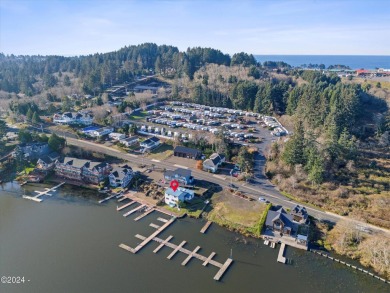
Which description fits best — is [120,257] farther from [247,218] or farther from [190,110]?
[190,110]

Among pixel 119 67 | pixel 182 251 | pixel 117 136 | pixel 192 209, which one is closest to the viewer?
pixel 182 251

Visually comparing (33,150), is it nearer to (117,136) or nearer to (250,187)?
(117,136)

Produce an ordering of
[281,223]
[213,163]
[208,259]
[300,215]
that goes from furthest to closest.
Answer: [213,163] → [300,215] → [281,223] → [208,259]

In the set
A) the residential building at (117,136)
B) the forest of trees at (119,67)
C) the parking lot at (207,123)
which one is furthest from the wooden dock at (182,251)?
the forest of trees at (119,67)

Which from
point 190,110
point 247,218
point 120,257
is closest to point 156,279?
point 120,257

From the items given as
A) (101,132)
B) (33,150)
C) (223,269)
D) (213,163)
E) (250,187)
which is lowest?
(223,269)

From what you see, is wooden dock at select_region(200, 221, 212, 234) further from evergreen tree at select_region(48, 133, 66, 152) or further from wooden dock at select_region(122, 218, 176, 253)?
evergreen tree at select_region(48, 133, 66, 152)

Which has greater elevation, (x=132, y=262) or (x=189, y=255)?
(x=189, y=255)

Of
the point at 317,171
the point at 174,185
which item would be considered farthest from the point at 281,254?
the point at 174,185
